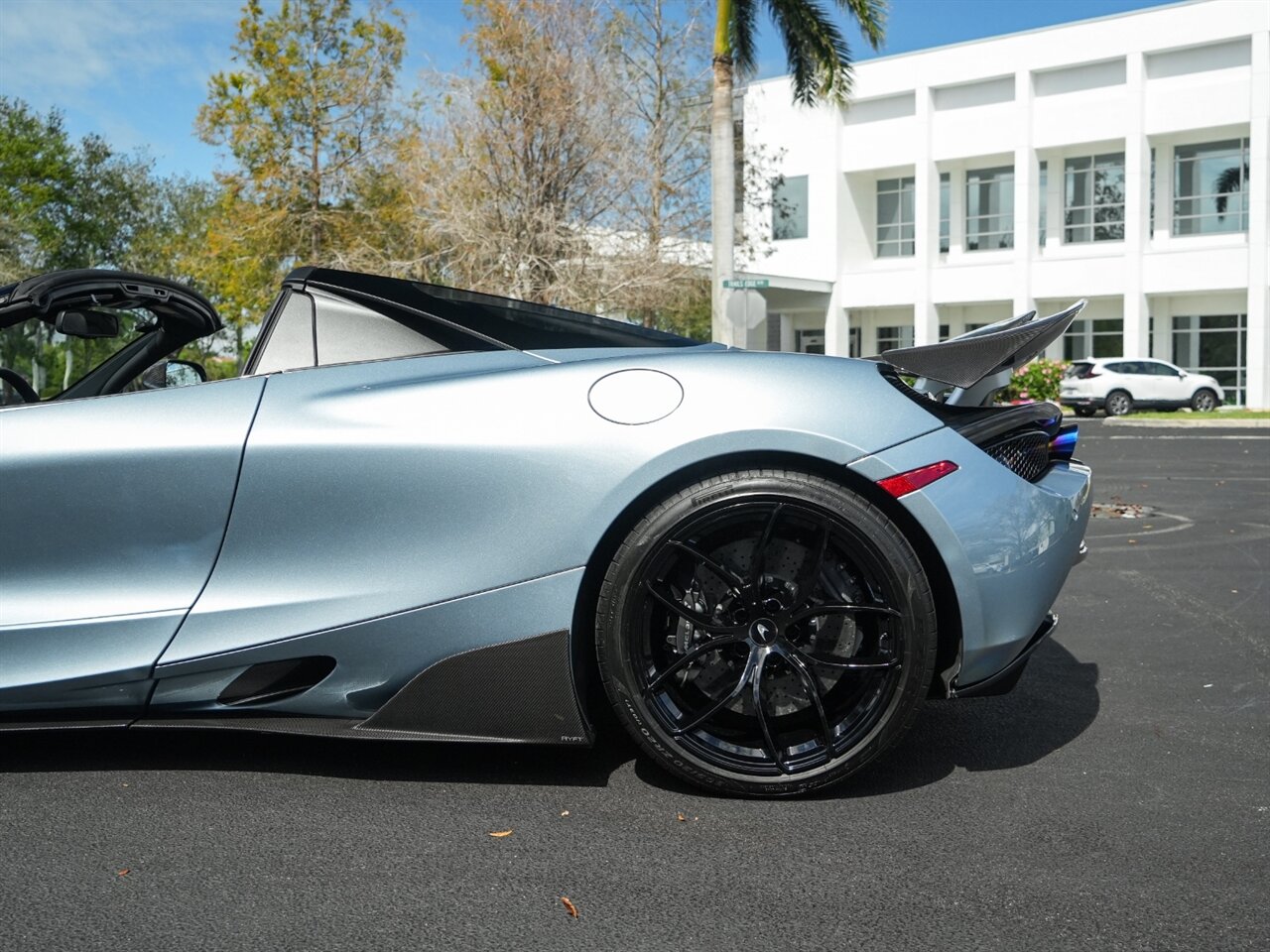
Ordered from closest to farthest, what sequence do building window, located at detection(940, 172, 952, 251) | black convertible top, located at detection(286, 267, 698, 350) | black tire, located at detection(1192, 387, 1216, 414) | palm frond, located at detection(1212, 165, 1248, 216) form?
black convertible top, located at detection(286, 267, 698, 350)
black tire, located at detection(1192, 387, 1216, 414)
palm frond, located at detection(1212, 165, 1248, 216)
building window, located at detection(940, 172, 952, 251)

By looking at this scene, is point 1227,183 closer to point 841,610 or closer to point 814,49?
point 814,49

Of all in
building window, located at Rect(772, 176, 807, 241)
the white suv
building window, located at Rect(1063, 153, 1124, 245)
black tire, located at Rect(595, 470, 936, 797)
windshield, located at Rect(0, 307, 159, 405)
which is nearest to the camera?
black tire, located at Rect(595, 470, 936, 797)

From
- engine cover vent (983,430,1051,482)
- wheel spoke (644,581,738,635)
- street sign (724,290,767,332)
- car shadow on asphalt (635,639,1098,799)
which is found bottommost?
car shadow on asphalt (635,639,1098,799)

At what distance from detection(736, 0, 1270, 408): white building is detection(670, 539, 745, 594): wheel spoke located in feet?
99.6

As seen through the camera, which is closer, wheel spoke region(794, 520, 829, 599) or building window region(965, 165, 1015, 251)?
wheel spoke region(794, 520, 829, 599)

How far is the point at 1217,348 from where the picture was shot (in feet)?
123

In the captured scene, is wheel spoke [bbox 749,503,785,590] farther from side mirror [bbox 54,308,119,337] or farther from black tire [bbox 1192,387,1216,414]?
black tire [bbox 1192,387,1216,414]

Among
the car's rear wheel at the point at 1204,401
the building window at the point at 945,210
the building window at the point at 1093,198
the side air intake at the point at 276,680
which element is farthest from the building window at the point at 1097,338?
the side air intake at the point at 276,680

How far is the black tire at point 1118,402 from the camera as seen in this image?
32719 millimetres

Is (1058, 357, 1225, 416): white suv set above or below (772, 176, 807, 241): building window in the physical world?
below

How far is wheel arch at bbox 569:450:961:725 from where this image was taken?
114 inches

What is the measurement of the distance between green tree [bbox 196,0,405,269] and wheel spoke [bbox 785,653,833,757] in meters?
27.1

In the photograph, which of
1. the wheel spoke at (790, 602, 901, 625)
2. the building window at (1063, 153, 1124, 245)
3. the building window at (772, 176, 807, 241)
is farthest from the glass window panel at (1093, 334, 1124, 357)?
the wheel spoke at (790, 602, 901, 625)

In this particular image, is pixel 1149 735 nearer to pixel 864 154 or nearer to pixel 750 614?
pixel 750 614
